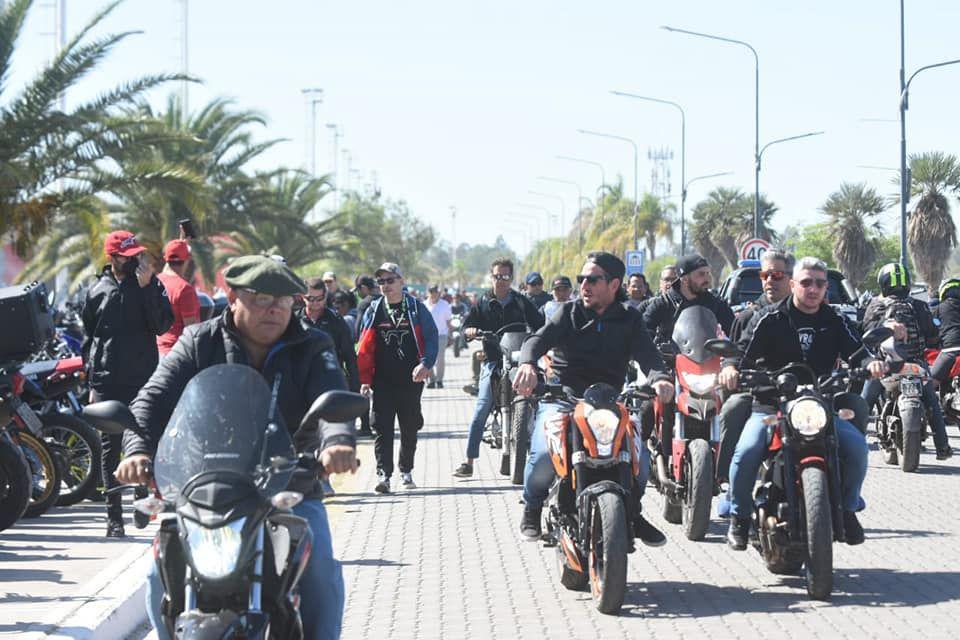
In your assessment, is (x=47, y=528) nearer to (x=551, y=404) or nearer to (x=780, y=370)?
(x=551, y=404)

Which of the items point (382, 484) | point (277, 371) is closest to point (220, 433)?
point (277, 371)

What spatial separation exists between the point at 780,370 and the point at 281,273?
3901mm

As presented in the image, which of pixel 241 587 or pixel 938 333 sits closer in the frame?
pixel 241 587

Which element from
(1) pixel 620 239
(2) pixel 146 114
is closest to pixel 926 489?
(2) pixel 146 114

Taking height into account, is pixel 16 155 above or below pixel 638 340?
above

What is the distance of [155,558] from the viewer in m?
4.50

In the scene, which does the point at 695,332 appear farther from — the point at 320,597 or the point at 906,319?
the point at 906,319

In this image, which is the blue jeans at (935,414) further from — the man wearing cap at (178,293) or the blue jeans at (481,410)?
the man wearing cap at (178,293)

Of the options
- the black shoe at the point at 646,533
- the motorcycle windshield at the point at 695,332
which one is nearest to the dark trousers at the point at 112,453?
the black shoe at the point at 646,533

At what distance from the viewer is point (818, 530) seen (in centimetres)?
765

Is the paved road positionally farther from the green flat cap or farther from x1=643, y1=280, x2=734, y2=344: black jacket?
the green flat cap

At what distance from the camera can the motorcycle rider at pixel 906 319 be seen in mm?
14781

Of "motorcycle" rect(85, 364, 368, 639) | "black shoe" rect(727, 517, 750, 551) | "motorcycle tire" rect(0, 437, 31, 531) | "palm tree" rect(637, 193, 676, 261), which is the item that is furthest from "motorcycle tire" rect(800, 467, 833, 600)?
"palm tree" rect(637, 193, 676, 261)

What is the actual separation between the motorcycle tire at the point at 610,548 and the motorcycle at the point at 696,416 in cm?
215
